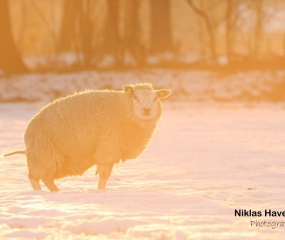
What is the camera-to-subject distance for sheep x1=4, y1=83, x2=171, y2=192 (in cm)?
839

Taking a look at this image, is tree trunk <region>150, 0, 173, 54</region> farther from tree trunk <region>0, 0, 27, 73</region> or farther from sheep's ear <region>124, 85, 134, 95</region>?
sheep's ear <region>124, 85, 134, 95</region>

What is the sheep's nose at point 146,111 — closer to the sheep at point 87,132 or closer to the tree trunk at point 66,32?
the sheep at point 87,132

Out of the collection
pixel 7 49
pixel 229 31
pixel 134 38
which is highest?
pixel 7 49

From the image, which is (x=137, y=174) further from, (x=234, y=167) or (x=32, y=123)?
(x=32, y=123)

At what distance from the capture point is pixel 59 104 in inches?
336

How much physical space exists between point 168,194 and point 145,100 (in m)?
1.19

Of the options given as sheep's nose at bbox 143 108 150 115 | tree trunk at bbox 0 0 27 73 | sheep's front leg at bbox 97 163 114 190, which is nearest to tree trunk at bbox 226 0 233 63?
tree trunk at bbox 0 0 27 73

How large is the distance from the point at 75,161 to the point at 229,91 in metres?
15.6

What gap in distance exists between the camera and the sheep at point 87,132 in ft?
27.5

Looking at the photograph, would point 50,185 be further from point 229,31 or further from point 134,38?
point 229,31

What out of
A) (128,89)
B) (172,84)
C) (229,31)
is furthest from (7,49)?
(128,89)

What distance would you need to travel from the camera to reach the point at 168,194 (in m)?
7.78

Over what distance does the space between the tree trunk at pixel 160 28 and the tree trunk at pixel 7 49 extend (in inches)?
222

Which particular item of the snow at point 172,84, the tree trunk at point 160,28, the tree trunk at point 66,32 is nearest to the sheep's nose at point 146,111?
the snow at point 172,84
